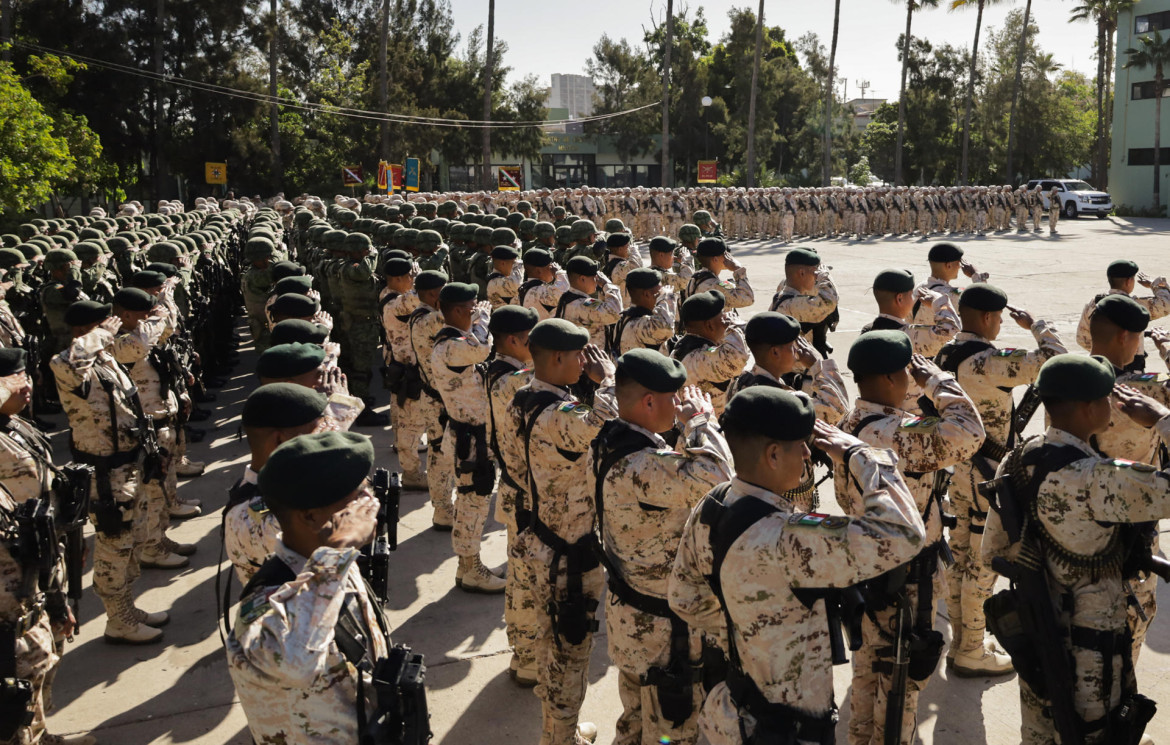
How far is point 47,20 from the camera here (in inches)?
1238

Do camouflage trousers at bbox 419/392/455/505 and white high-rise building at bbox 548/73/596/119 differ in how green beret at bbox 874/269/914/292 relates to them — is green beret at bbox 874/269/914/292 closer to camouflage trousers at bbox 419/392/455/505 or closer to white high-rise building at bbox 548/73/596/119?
camouflage trousers at bbox 419/392/455/505

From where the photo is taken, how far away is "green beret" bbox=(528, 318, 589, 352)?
4086 millimetres

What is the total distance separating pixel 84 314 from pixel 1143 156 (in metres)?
48.1

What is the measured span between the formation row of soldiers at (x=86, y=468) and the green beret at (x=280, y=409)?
1153mm

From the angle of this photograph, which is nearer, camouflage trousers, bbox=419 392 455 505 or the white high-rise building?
camouflage trousers, bbox=419 392 455 505

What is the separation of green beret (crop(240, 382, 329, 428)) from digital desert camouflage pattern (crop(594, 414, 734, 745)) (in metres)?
1.09

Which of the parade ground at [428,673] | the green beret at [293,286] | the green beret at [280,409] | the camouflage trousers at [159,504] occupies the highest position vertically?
the green beret at [293,286]

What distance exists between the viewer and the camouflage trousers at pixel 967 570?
15.7 feet

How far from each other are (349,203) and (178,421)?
15498mm

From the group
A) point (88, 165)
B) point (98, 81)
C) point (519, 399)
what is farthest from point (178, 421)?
point (98, 81)

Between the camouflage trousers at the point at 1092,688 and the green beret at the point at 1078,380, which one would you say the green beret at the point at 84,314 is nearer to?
the green beret at the point at 1078,380

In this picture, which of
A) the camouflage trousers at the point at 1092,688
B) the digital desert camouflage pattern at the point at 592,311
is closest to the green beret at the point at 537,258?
the digital desert camouflage pattern at the point at 592,311

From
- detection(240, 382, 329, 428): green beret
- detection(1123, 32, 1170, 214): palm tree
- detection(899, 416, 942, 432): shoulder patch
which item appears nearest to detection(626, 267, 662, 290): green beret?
detection(899, 416, 942, 432): shoulder patch

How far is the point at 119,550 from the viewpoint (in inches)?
207
